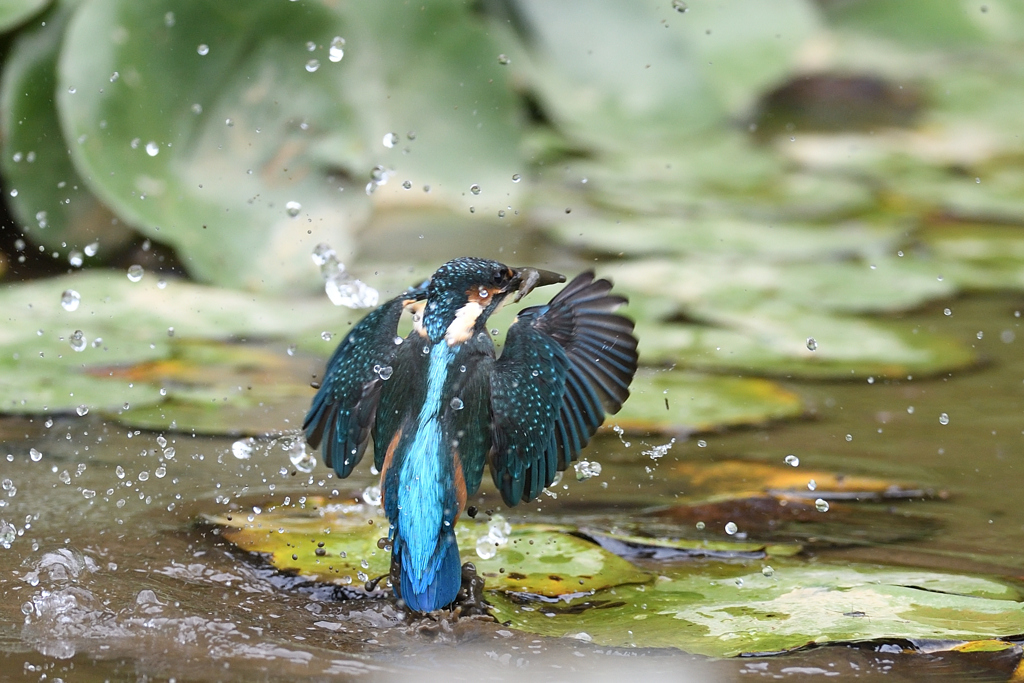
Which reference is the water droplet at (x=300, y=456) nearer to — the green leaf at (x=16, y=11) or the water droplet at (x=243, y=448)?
the water droplet at (x=243, y=448)

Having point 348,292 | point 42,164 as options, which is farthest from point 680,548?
point 42,164

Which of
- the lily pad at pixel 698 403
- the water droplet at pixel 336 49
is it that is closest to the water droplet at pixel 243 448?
the lily pad at pixel 698 403

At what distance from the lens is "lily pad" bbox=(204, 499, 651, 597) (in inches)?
73.4

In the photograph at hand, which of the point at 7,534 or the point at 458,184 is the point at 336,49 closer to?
the point at 458,184

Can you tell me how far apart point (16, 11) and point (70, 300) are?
0.82 m

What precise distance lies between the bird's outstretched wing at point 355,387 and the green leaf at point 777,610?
308 millimetres

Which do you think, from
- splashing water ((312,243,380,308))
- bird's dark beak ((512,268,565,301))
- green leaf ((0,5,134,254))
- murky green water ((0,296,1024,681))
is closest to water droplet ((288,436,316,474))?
murky green water ((0,296,1024,681))

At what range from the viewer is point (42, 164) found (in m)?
3.27

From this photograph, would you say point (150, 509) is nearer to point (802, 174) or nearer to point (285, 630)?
point (285, 630)

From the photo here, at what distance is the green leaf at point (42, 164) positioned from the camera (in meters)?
3.22

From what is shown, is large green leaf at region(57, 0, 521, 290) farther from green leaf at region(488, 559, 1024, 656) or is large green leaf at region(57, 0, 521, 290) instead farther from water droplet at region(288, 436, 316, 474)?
green leaf at region(488, 559, 1024, 656)

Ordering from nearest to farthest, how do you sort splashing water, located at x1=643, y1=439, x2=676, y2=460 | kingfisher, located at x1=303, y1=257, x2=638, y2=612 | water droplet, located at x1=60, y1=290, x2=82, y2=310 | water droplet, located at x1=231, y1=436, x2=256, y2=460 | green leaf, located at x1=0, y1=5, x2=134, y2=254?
kingfisher, located at x1=303, y1=257, x2=638, y2=612 → water droplet, located at x1=231, y1=436, x2=256, y2=460 → splashing water, located at x1=643, y1=439, x2=676, y2=460 → water droplet, located at x1=60, y1=290, x2=82, y2=310 → green leaf, located at x1=0, y1=5, x2=134, y2=254

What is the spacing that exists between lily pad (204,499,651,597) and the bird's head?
368 mm

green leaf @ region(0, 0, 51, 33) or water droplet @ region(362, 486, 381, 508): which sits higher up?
green leaf @ region(0, 0, 51, 33)
